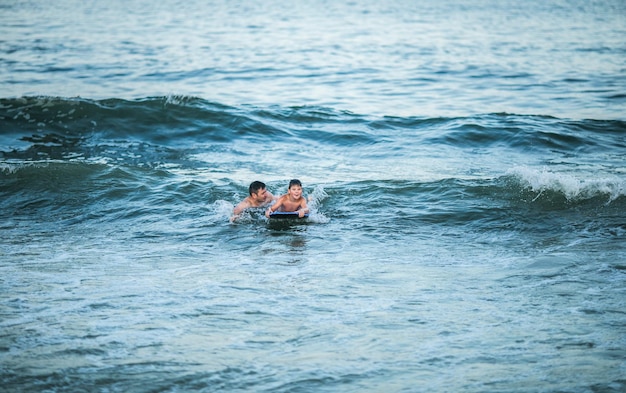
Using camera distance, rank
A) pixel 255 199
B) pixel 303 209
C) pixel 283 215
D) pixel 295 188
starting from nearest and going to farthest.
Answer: pixel 283 215 → pixel 295 188 → pixel 303 209 → pixel 255 199

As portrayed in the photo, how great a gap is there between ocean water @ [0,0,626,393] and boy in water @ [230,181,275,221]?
190 mm

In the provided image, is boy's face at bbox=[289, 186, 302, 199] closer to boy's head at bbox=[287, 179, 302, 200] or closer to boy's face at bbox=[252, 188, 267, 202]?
boy's head at bbox=[287, 179, 302, 200]

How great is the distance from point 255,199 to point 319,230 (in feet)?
4.45

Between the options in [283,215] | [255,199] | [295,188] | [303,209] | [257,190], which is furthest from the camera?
[255,199]

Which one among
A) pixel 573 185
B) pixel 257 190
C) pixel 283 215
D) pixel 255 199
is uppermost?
pixel 257 190

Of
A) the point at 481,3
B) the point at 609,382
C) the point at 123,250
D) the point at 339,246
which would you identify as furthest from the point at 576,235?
the point at 481,3

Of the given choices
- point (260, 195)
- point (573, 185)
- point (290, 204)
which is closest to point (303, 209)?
point (290, 204)

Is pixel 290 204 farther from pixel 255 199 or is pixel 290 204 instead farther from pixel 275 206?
pixel 255 199

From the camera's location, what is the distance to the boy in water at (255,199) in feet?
37.1

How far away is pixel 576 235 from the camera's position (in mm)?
9953

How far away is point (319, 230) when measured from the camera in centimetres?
1059

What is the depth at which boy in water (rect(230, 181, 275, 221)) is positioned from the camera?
11.3 m

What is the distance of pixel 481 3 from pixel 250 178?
51484mm

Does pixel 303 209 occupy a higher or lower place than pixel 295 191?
lower
